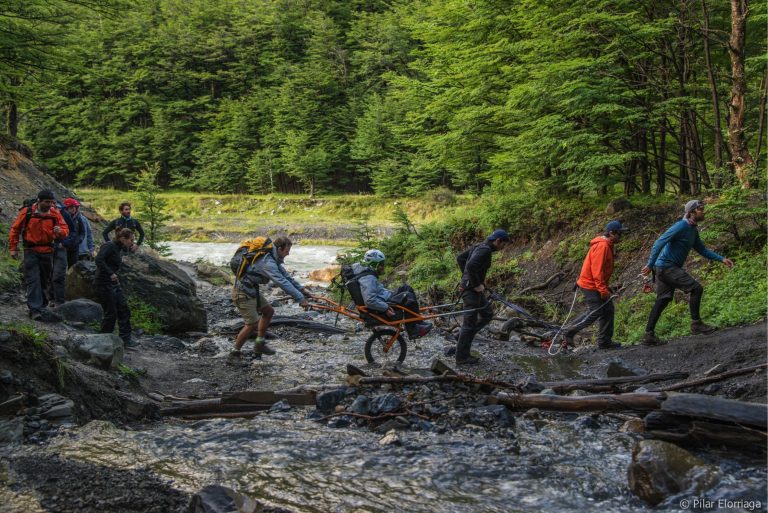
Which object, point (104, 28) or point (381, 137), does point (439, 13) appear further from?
point (104, 28)

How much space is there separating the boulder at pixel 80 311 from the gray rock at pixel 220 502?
25.1 ft

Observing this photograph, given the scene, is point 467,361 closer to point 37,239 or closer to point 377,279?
point 377,279

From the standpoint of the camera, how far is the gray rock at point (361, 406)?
663 centimetres

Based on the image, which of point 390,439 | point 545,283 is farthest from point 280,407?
point 545,283

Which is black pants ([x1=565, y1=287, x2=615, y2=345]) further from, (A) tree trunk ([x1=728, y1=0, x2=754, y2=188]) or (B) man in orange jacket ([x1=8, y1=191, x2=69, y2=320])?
(B) man in orange jacket ([x1=8, y1=191, x2=69, y2=320])

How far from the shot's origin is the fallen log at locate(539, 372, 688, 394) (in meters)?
7.20

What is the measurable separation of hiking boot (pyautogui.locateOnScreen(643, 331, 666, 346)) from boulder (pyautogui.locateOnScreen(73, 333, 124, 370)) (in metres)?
8.48

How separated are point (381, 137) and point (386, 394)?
5337cm

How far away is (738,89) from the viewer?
478 inches

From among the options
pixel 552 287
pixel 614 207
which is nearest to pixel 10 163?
pixel 552 287

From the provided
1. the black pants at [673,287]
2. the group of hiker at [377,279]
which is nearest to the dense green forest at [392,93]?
the group of hiker at [377,279]

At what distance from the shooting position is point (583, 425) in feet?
19.8

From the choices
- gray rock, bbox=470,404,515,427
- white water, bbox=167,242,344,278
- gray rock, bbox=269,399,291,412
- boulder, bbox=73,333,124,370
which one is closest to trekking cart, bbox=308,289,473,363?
gray rock, bbox=269,399,291,412

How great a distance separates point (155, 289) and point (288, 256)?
80.3ft
